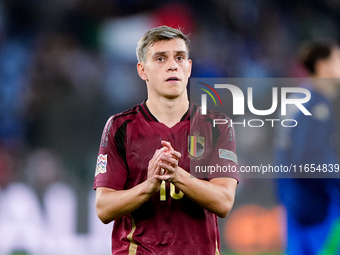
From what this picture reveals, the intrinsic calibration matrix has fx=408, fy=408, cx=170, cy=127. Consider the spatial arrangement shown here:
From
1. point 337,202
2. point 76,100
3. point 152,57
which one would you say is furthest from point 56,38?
point 337,202

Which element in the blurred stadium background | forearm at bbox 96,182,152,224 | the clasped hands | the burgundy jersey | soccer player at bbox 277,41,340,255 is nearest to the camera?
the clasped hands

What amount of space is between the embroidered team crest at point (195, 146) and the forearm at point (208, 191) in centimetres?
18

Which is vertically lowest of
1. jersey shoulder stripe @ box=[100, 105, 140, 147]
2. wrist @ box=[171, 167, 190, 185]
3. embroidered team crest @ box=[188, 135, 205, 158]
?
wrist @ box=[171, 167, 190, 185]

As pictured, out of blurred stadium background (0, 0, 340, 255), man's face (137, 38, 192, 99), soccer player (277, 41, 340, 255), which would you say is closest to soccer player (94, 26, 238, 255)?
man's face (137, 38, 192, 99)

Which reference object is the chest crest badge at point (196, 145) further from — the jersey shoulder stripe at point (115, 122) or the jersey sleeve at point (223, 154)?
the jersey shoulder stripe at point (115, 122)

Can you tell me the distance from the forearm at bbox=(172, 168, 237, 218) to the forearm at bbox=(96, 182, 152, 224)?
178mm

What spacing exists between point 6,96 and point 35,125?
591 millimetres

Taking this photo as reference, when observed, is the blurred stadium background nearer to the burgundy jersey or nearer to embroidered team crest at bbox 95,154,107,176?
the burgundy jersey

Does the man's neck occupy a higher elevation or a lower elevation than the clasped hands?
higher

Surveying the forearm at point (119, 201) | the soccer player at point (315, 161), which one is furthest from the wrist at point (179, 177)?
the soccer player at point (315, 161)

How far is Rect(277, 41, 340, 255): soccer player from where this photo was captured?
3.60 meters

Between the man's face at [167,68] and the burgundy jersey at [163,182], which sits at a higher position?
the man's face at [167,68]

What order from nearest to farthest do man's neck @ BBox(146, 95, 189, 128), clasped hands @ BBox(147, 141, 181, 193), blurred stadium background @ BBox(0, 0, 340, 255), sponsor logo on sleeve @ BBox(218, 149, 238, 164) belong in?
clasped hands @ BBox(147, 141, 181, 193) → sponsor logo on sleeve @ BBox(218, 149, 238, 164) → man's neck @ BBox(146, 95, 189, 128) → blurred stadium background @ BBox(0, 0, 340, 255)

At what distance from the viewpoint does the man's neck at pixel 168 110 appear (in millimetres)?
2287
